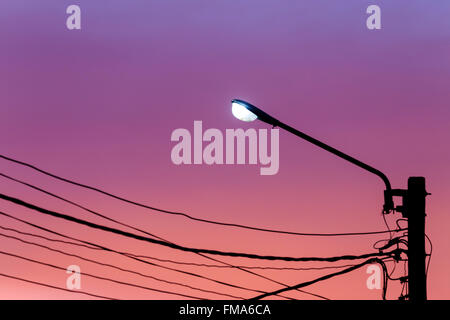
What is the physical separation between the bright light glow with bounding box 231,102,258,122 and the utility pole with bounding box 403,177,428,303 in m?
2.12

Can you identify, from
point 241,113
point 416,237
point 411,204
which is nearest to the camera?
point 241,113

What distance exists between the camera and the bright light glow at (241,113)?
5984mm

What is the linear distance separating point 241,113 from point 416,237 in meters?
2.47

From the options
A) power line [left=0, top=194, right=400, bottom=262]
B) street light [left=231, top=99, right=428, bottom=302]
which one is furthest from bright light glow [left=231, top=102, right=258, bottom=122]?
power line [left=0, top=194, right=400, bottom=262]

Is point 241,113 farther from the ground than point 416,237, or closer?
farther from the ground

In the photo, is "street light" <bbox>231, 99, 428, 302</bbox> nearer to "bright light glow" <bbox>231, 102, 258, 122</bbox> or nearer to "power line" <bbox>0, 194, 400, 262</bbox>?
"bright light glow" <bbox>231, 102, 258, 122</bbox>

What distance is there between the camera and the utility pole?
6.32m

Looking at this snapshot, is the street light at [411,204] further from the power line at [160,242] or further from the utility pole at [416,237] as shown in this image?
the power line at [160,242]

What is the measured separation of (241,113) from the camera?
6.01m

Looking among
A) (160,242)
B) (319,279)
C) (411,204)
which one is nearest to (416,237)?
(411,204)

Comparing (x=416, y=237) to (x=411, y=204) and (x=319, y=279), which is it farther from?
(x=319, y=279)
